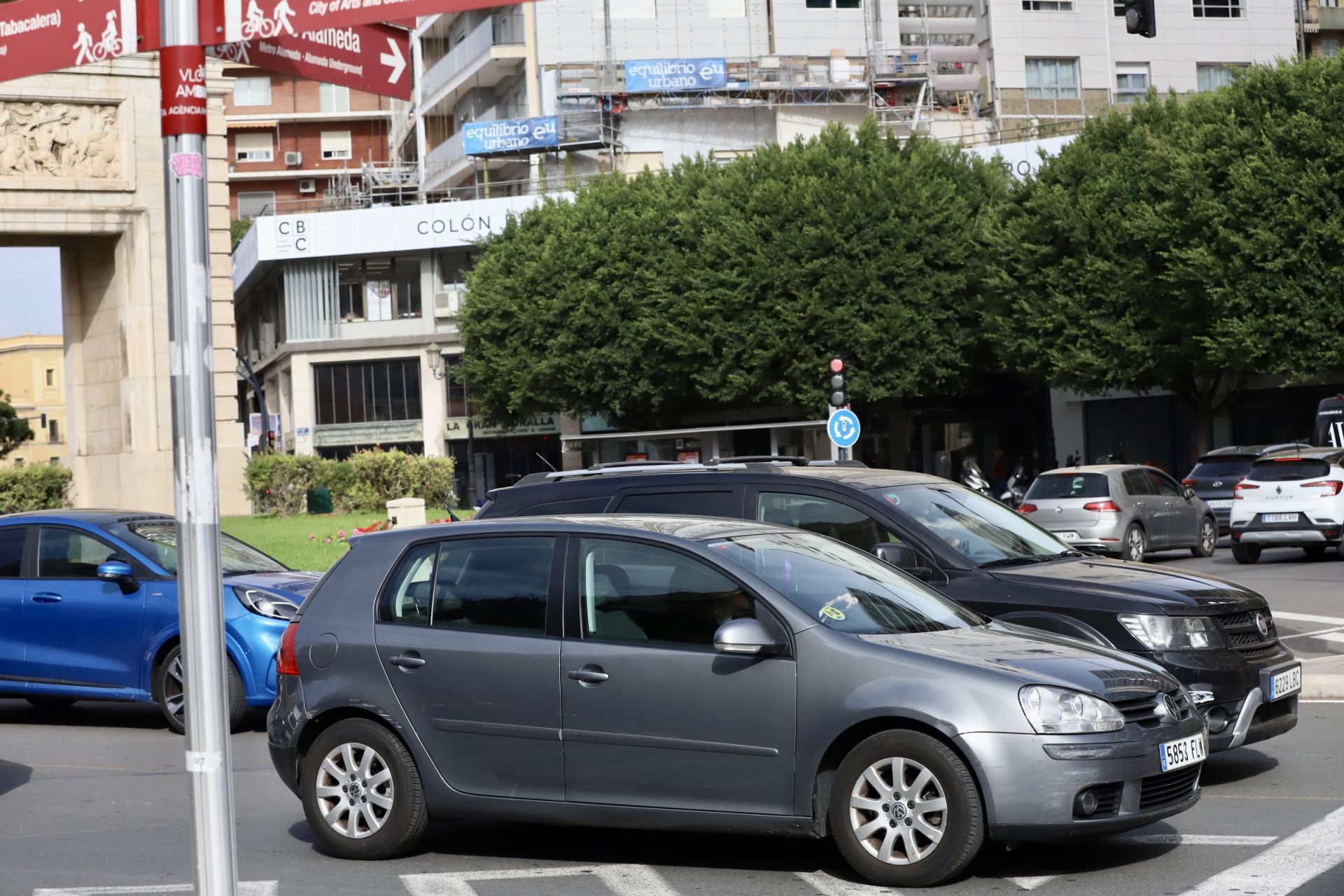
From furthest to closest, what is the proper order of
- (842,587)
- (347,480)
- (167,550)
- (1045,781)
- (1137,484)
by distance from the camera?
1. (347,480)
2. (1137,484)
3. (167,550)
4. (842,587)
5. (1045,781)

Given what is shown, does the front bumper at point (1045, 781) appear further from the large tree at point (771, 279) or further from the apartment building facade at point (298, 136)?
the apartment building facade at point (298, 136)

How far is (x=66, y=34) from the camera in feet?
12.6

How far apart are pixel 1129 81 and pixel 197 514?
208 feet

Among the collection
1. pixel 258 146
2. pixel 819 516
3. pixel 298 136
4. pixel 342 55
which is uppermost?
pixel 298 136

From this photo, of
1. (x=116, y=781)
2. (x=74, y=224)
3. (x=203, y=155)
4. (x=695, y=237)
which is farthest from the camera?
(x=695, y=237)

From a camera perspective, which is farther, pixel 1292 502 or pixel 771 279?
pixel 771 279

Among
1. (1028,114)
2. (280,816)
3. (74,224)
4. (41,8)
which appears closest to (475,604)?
(280,816)

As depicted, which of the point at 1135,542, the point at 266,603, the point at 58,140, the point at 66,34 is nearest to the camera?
the point at 66,34

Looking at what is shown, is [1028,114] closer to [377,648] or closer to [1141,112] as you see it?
[1141,112]

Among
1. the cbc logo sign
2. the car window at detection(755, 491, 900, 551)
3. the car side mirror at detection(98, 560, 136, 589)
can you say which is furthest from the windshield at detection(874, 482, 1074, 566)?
→ the cbc logo sign

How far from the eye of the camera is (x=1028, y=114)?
61.0 meters

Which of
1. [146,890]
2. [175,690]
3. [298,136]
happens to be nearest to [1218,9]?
[298,136]

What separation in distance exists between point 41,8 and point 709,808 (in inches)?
153

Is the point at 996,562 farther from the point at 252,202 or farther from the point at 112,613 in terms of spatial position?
the point at 252,202
